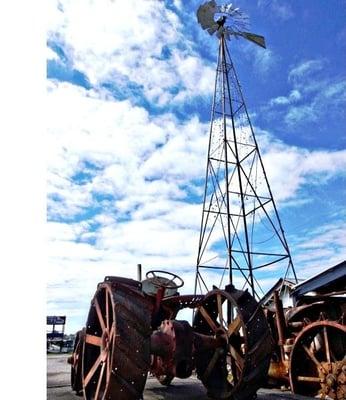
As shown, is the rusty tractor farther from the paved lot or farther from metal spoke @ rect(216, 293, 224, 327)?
the paved lot

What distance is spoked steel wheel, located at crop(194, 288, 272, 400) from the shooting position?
2.90 m

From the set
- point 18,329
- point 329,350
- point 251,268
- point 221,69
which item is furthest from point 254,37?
point 18,329

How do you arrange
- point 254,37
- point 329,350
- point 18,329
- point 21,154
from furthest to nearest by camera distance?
point 254,37 < point 329,350 < point 21,154 < point 18,329

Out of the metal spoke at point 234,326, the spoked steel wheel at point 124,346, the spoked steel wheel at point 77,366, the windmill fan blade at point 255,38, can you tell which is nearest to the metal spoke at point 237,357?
the metal spoke at point 234,326

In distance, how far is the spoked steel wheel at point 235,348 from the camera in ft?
9.53

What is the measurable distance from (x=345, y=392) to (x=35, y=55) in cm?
340

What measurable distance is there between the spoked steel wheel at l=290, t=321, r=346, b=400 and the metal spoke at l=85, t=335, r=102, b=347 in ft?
6.64

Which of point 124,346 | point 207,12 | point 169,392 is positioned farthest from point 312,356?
point 207,12

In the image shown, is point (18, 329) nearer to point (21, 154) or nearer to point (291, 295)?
point (21, 154)

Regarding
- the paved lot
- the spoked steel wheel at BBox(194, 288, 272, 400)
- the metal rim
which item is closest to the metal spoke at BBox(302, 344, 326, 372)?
the paved lot

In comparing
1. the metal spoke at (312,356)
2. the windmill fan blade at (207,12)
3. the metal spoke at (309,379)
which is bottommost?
the metal spoke at (309,379)

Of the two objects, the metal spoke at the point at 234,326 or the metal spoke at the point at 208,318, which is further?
the metal spoke at the point at 208,318

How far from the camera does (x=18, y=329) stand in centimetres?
238

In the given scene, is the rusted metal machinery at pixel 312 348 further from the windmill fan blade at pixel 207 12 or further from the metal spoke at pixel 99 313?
the windmill fan blade at pixel 207 12
